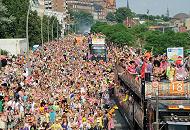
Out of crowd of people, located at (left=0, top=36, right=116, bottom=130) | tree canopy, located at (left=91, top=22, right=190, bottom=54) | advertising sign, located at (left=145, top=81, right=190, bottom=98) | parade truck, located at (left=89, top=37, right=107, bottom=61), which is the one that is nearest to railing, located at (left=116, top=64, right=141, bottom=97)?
crowd of people, located at (left=0, top=36, right=116, bottom=130)

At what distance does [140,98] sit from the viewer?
20.8 m

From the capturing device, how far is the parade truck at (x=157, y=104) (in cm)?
1566

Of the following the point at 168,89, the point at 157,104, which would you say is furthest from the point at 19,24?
the point at 157,104

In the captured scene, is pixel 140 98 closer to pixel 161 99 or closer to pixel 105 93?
pixel 161 99

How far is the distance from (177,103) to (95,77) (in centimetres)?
2209

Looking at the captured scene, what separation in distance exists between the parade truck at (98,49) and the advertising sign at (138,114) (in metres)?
37.6

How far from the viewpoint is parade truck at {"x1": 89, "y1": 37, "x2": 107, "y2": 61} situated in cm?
6069

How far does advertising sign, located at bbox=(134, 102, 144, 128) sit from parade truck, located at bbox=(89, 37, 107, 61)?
123ft

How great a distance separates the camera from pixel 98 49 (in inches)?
2430

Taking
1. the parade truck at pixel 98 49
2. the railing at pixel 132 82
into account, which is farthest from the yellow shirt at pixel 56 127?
the parade truck at pixel 98 49

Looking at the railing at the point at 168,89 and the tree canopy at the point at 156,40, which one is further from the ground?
the railing at the point at 168,89

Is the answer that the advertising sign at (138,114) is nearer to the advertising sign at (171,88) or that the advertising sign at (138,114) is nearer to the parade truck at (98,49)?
the advertising sign at (171,88)

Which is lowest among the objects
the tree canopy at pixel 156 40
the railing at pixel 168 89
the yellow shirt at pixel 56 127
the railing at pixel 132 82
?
the tree canopy at pixel 156 40

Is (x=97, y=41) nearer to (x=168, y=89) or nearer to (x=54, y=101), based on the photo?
(x=54, y=101)
